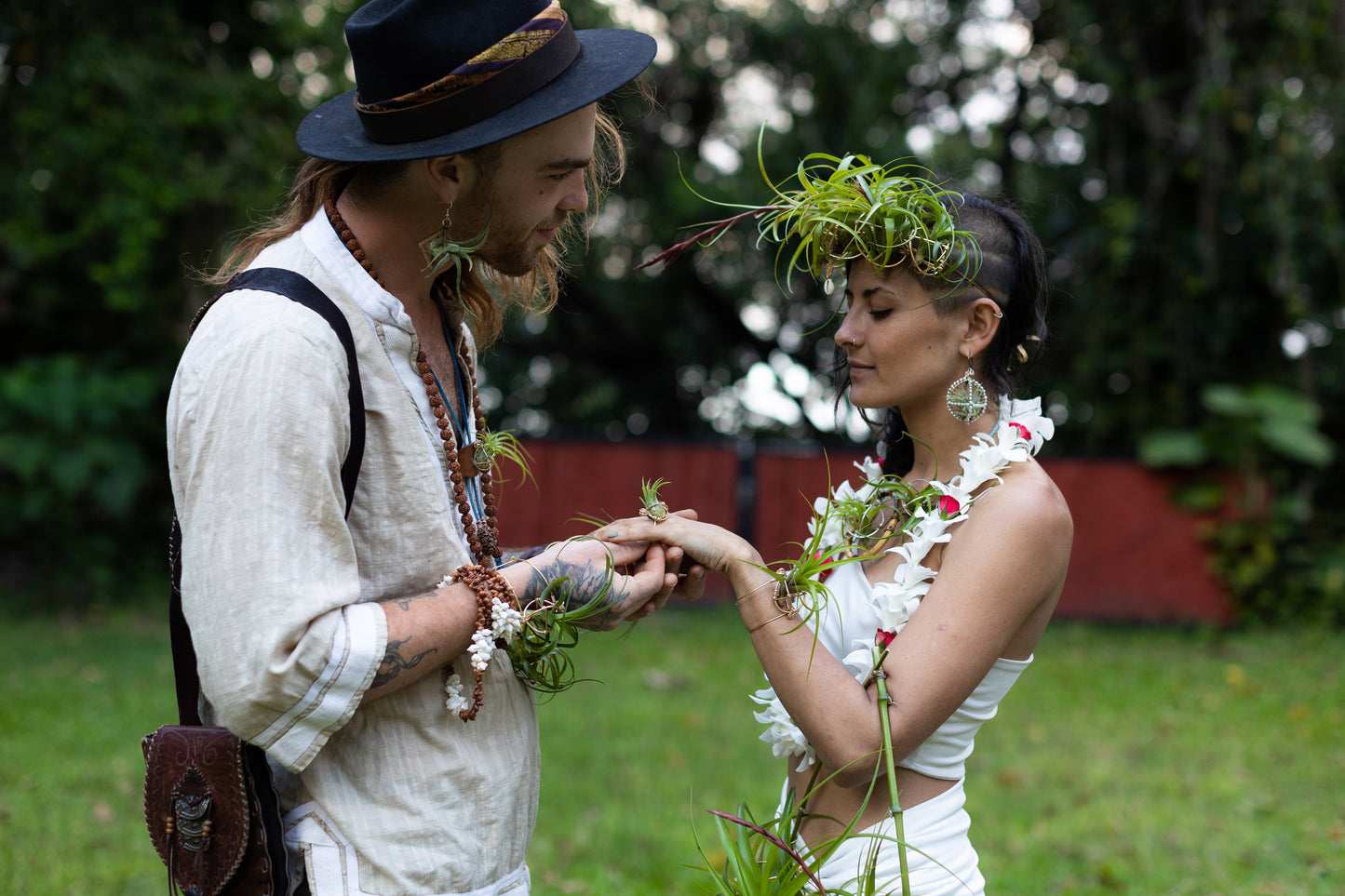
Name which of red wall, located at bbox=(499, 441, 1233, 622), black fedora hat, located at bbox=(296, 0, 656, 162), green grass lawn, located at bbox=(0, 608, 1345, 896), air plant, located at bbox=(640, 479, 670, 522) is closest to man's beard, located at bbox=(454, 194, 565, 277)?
black fedora hat, located at bbox=(296, 0, 656, 162)

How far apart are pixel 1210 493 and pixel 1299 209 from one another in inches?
105

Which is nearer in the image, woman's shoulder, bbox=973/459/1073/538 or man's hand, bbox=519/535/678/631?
man's hand, bbox=519/535/678/631

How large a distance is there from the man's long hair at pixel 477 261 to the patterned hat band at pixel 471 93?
2.7 inches

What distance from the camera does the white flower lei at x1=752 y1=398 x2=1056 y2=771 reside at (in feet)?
7.12

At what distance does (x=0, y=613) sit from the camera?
9.64 meters

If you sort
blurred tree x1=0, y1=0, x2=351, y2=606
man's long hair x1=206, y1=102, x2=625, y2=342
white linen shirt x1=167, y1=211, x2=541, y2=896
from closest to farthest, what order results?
white linen shirt x1=167, y1=211, x2=541, y2=896
man's long hair x1=206, y1=102, x2=625, y2=342
blurred tree x1=0, y1=0, x2=351, y2=606

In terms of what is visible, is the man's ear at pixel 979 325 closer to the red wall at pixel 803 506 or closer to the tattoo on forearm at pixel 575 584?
the tattoo on forearm at pixel 575 584

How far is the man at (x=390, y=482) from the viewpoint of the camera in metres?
1.58

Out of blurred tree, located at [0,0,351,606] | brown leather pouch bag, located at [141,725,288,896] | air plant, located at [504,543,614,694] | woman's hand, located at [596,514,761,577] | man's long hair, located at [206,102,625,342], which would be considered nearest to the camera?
brown leather pouch bag, located at [141,725,288,896]

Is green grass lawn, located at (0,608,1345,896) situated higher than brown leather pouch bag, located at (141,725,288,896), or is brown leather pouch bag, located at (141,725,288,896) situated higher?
brown leather pouch bag, located at (141,725,288,896)

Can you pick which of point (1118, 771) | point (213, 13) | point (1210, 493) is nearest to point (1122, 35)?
point (1210, 493)

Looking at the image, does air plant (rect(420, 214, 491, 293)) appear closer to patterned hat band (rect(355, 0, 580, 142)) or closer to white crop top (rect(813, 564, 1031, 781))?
patterned hat band (rect(355, 0, 580, 142))

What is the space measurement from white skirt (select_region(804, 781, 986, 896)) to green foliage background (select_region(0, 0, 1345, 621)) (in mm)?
7072

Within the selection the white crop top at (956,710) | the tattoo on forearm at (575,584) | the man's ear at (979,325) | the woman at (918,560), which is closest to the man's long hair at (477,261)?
the woman at (918,560)
